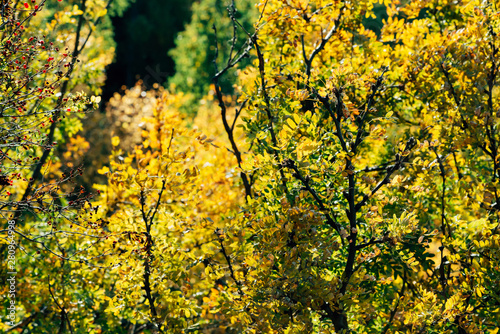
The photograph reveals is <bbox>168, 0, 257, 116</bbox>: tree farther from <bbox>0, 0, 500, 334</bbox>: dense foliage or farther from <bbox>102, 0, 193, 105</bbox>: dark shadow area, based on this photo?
<bbox>0, 0, 500, 334</bbox>: dense foliage

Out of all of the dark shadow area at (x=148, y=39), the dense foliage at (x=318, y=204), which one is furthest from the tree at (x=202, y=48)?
the dense foliage at (x=318, y=204)

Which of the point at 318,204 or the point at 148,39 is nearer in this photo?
the point at 318,204

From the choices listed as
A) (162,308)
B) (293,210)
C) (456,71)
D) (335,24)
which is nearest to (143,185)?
(162,308)

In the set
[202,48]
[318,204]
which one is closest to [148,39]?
[202,48]

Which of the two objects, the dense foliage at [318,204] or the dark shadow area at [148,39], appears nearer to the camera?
the dense foliage at [318,204]

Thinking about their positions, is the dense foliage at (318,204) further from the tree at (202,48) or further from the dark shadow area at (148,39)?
the dark shadow area at (148,39)

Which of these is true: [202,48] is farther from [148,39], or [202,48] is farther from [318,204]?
[318,204]

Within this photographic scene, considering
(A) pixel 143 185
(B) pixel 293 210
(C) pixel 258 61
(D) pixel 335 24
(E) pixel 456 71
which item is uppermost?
(D) pixel 335 24

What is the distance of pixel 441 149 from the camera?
477 cm

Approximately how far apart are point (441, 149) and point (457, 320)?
1635 millimetres

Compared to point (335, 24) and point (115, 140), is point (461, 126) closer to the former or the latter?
point (335, 24)

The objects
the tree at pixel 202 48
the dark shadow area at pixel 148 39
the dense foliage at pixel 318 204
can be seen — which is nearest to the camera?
the dense foliage at pixel 318 204

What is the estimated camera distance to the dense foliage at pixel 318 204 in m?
3.52

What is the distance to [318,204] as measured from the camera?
3.93m
